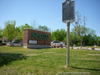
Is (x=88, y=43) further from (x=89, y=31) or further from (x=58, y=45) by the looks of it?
(x=58, y=45)

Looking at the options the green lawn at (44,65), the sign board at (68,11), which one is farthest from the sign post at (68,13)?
the green lawn at (44,65)

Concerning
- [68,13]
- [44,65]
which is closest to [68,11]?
[68,13]

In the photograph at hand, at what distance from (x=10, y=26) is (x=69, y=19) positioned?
5116 cm

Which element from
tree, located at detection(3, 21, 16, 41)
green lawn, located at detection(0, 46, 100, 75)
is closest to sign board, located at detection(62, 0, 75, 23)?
green lawn, located at detection(0, 46, 100, 75)

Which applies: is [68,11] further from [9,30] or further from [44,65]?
[9,30]

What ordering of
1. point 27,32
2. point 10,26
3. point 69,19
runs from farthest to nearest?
point 10,26, point 27,32, point 69,19

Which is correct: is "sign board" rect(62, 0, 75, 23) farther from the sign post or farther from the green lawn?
the green lawn

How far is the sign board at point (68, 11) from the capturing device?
8.55 meters

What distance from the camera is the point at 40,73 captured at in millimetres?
6512

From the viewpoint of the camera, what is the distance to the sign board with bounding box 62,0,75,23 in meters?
8.55

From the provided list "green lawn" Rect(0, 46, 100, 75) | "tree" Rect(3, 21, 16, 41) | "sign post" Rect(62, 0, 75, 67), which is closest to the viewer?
"green lawn" Rect(0, 46, 100, 75)

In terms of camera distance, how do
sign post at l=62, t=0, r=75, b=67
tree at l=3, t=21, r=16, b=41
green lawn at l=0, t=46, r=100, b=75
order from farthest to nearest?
tree at l=3, t=21, r=16, b=41, sign post at l=62, t=0, r=75, b=67, green lawn at l=0, t=46, r=100, b=75

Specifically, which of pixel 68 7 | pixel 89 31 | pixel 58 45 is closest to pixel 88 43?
pixel 89 31

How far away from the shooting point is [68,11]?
28.5 ft
